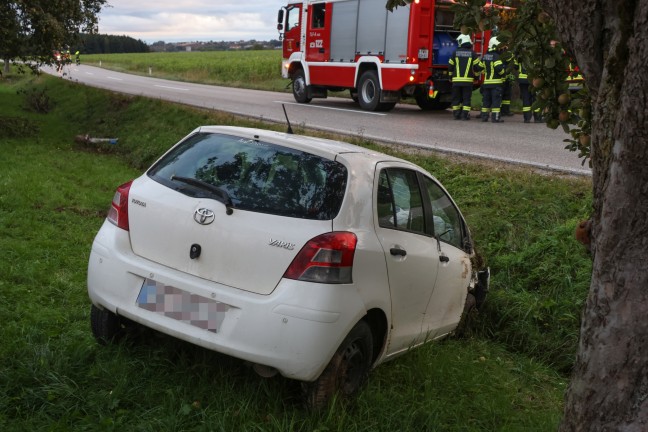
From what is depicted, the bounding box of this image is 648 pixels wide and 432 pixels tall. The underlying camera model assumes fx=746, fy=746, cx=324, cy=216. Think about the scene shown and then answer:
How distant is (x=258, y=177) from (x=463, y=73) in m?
13.3

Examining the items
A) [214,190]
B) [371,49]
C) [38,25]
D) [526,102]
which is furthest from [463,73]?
[214,190]

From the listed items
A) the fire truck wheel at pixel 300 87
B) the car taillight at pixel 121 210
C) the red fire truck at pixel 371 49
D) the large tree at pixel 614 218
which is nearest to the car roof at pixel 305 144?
the car taillight at pixel 121 210

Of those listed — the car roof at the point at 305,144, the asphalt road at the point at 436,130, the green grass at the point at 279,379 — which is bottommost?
the green grass at the point at 279,379

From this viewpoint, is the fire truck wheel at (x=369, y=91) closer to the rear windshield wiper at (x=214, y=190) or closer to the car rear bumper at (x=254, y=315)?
the rear windshield wiper at (x=214, y=190)

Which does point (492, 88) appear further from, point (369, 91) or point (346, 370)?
point (346, 370)

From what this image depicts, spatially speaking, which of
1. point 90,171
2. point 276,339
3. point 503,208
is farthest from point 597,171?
point 90,171

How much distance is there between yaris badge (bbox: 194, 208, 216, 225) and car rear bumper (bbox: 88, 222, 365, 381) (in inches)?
11.6

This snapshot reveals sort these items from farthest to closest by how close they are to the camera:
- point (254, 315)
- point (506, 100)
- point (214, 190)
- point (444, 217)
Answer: point (506, 100) < point (444, 217) < point (214, 190) < point (254, 315)

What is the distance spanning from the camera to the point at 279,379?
420 centimetres

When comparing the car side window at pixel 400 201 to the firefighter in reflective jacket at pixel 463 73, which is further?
the firefighter in reflective jacket at pixel 463 73

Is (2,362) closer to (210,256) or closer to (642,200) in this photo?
(210,256)

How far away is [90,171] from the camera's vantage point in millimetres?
12328

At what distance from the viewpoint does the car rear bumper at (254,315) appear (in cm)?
363

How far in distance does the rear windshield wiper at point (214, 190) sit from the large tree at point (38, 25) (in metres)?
11.8
